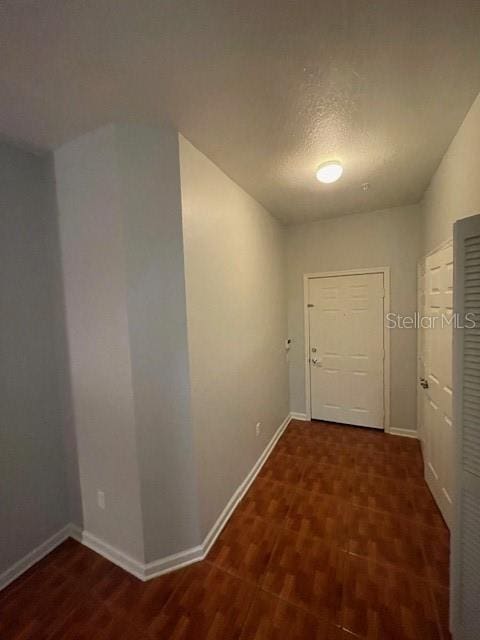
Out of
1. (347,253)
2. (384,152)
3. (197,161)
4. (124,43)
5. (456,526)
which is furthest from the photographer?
(347,253)

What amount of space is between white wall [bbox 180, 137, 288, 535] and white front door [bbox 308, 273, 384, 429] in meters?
0.82

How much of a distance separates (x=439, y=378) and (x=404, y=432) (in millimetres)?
1540

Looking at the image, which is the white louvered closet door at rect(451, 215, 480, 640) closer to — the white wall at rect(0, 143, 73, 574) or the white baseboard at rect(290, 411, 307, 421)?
the white wall at rect(0, 143, 73, 574)

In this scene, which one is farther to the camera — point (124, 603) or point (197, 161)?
point (197, 161)

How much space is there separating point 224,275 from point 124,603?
2026 millimetres

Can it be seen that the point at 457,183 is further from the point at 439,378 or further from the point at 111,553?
the point at 111,553

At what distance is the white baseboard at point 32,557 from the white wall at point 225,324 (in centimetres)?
102

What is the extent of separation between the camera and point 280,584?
56.3 inches

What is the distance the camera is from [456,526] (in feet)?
3.64

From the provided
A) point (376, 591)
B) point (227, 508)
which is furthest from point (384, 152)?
point (227, 508)

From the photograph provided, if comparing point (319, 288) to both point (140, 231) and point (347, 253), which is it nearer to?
point (347, 253)

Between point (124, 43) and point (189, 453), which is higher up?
point (124, 43)

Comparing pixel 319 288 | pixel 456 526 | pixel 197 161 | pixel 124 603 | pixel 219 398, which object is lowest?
pixel 124 603

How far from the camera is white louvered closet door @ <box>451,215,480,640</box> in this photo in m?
1.03
